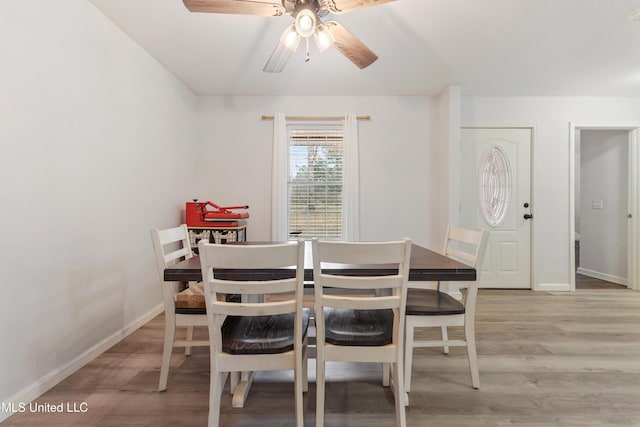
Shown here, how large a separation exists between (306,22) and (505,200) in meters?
3.40

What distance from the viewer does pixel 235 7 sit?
1643 millimetres

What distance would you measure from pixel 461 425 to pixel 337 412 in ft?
1.99

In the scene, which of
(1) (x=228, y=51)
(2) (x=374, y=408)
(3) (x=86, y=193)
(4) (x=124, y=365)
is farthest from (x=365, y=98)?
(4) (x=124, y=365)

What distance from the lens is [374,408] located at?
1.56 metres

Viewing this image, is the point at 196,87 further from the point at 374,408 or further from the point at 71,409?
the point at 374,408

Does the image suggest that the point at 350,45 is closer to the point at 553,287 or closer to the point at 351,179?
the point at 351,179

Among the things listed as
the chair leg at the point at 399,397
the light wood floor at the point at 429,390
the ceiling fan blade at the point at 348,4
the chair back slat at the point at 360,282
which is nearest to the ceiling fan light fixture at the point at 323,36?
the ceiling fan blade at the point at 348,4

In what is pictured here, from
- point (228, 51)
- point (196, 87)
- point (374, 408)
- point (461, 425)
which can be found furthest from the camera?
point (196, 87)

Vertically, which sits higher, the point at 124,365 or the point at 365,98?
the point at 365,98

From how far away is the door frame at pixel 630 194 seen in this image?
147 inches

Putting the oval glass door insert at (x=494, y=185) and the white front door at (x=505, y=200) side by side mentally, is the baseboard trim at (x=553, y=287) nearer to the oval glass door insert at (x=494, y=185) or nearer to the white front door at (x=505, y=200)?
the white front door at (x=505, y=200)

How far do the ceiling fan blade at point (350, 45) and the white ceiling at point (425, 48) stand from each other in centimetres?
34

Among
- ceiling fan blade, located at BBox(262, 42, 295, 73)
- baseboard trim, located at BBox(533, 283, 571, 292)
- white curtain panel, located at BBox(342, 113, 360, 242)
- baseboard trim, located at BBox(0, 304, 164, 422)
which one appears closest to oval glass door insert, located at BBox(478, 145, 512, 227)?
baseboard trim, located at BBox(533, 283, 571, 292)

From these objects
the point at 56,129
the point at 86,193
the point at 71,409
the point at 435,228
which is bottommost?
the point at 71,409
